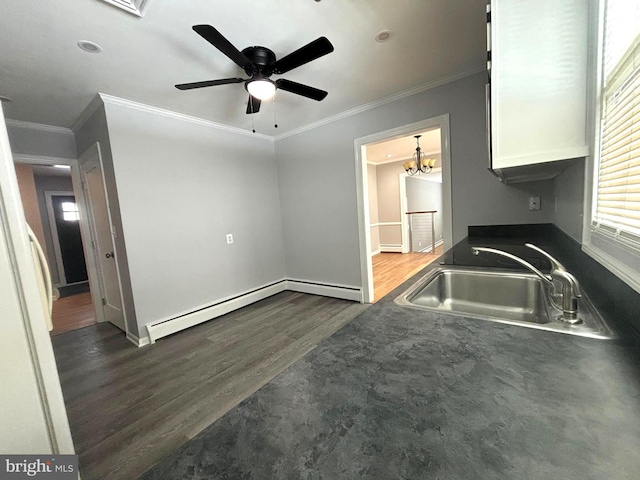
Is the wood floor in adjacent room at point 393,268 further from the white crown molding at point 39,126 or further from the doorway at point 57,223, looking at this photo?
the doorway at point 57,223

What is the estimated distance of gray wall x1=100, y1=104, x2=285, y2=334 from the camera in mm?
2498

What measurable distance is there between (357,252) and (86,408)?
280cm

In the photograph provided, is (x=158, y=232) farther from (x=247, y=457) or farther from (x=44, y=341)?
(x=247, y=457)

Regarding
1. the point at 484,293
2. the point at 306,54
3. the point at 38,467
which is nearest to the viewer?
the point at 38,467

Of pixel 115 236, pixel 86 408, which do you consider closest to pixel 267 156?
pixel 115 236

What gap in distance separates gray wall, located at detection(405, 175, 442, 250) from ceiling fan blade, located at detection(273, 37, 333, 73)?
5.67 metres

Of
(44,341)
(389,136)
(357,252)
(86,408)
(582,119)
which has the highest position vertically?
(389,136)

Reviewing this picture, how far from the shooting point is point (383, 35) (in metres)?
1.79

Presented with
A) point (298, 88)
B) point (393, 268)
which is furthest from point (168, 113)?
point (393, 268)

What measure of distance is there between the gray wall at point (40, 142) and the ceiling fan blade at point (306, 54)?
297 centimetres

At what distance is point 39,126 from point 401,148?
5.42 m

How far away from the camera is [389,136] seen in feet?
9.38

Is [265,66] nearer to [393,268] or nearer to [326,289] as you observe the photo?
[326,289]

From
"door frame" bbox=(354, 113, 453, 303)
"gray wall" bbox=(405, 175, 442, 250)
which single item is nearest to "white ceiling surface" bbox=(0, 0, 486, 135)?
"door frame" bbox=(354, 113, 453, 303)
